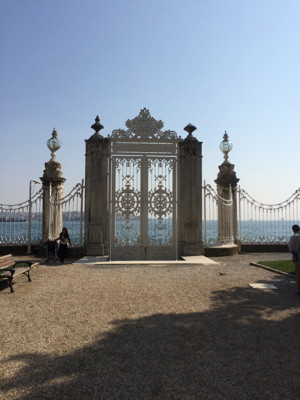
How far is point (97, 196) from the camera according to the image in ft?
37.6

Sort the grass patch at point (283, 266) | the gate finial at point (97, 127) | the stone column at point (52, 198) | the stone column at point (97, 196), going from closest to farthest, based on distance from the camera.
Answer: the grass patch at point (283, 266)
the stone column at point (97, 196)
the gate finial at point (97, 127)
the stone column at point (52, 198)

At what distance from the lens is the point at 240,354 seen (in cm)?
346

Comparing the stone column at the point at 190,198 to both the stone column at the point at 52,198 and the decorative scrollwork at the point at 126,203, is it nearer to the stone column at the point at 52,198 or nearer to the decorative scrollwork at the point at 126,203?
the decorative scrollwork at the point at 126,203

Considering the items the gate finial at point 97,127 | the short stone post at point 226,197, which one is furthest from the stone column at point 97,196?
the short stone post at point 226,197

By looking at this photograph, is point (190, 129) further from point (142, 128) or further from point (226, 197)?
point (226, 197)

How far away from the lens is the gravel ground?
277cm

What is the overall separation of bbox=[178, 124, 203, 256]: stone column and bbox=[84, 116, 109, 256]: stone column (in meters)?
2.84

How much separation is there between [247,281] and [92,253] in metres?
5.94

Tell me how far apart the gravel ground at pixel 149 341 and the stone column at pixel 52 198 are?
506cm

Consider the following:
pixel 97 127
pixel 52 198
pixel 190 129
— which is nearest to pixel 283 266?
pixel 190 129

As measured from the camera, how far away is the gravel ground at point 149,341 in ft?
9.09

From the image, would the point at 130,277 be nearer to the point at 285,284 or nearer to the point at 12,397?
the point at 285,284

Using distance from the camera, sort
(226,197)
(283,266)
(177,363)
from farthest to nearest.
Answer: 1. (226,197)
2. (283,266)
3. (177,363)

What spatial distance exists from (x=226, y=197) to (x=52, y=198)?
7.33 m
